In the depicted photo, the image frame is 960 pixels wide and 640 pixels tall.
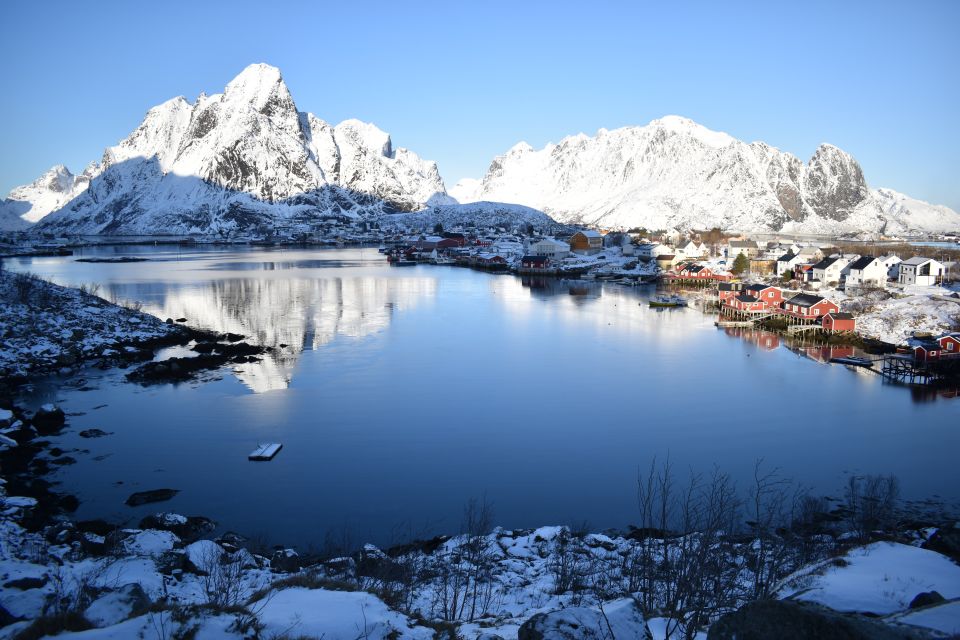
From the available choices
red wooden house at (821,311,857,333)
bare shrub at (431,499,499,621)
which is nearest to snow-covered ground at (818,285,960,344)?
red wooden house at (821,311,857,333)

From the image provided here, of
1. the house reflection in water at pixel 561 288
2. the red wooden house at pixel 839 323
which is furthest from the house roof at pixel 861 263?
the house reflection in water at pixel 561 288

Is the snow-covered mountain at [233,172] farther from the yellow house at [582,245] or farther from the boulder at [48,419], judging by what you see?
→ the boulder at [48,419]

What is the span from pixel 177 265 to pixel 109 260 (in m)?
6.84

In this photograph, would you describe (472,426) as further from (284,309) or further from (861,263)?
(861,263)

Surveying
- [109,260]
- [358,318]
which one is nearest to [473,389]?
[358,318]

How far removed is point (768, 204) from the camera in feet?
243

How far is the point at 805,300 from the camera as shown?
16359mm

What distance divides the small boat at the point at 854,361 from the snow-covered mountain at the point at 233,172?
71.0 m

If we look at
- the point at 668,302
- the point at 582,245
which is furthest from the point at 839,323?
the point at 582,245

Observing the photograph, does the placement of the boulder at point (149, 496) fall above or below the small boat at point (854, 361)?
below

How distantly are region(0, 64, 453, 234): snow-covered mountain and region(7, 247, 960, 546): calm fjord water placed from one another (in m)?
67.5

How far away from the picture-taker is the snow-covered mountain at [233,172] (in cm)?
7950

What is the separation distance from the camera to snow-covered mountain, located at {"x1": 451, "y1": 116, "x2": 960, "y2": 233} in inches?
2899

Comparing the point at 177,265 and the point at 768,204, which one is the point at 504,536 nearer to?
the point at 177,265
